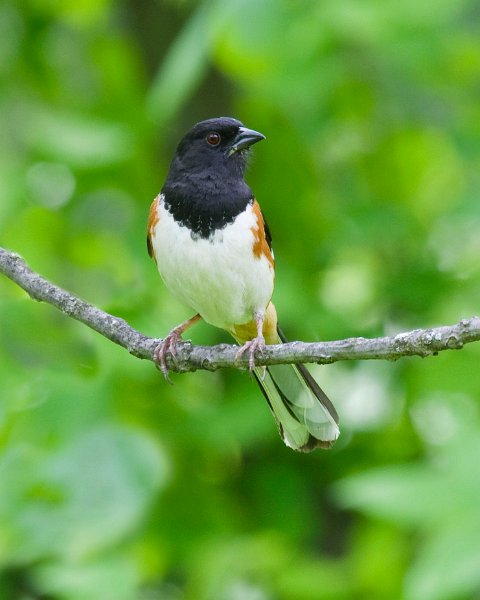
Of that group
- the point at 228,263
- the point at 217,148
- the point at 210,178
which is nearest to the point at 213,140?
the point at 217,148

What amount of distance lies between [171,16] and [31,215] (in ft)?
5.96

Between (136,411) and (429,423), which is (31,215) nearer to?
(136,411)

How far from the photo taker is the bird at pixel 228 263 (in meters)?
4.09

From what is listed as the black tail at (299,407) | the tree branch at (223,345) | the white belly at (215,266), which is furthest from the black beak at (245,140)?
the tree branch at (223,345)

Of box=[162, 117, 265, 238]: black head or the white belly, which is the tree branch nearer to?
the white belly

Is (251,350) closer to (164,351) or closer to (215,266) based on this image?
(164,351)

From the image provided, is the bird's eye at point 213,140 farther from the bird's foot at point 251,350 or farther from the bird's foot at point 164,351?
the bird's foot at point 251,350

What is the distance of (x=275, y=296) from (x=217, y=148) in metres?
0.89

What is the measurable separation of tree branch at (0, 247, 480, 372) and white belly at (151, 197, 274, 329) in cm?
47

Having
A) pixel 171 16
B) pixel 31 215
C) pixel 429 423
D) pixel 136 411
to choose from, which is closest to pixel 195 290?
pixel 136 411

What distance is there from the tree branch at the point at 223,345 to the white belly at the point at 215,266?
1.55ft

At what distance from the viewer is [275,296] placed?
201 inches

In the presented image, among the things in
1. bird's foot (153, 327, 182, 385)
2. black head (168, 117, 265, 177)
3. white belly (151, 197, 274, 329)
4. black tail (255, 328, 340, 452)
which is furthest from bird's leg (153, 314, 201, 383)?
black head (168, 117, 265, 177)

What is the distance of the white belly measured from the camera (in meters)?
4.08
